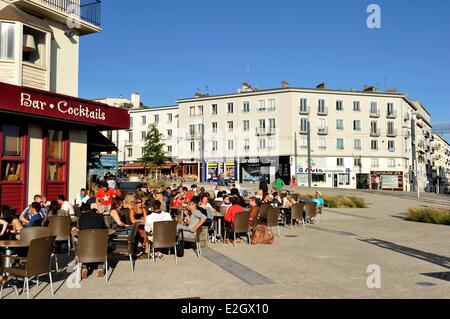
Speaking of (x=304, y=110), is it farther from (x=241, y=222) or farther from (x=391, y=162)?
(x=241, y=222)

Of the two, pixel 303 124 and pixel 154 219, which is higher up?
pixel 303 124

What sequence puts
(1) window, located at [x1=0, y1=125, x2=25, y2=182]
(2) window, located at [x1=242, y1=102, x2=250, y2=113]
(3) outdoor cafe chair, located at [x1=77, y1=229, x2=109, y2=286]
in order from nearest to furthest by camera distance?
1. (3) outdoor cafe chair, located at [x1=77, y1=229, x2=109, y2=286]
2. (1) window, located at [x1=0, y1=125, x2=25, y2=182]
3. (2) window, located at [x1=242, y1=102, x2=250, y2=113]

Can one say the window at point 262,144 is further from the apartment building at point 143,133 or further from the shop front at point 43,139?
the shop front at point 43,139

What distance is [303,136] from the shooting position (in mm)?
58500

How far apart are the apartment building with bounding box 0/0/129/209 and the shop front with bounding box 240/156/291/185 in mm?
42724

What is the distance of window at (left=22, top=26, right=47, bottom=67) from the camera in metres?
13.8

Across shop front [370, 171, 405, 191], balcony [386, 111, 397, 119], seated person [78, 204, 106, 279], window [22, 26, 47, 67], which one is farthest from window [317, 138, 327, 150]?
seated person [78, 204, 106, 279]

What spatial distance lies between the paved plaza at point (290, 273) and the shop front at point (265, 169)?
149 feet

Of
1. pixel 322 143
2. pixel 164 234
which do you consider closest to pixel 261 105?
pixel 322 143

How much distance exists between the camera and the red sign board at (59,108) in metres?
11.7

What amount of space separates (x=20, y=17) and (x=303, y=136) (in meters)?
48.5

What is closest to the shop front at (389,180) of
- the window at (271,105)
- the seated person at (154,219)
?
the window at (271,105)

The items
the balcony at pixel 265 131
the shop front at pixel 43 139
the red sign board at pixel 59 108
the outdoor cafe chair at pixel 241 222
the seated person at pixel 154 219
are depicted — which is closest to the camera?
the seated person at pixel 154 219

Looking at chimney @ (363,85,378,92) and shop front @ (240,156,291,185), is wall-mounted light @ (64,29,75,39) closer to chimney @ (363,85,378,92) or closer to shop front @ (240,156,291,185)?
shop front @ (240,156,291,185)
